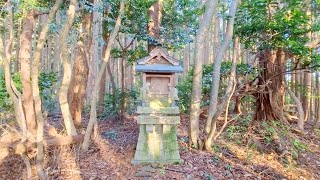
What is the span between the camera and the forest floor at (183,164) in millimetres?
5746

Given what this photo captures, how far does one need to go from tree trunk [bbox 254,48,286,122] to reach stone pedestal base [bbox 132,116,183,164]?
147 inches

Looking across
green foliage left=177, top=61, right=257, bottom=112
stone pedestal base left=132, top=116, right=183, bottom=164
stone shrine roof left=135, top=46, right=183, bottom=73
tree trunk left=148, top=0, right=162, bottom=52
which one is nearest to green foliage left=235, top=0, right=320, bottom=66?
green foliage left=177, top=61, right=257, bottom=112

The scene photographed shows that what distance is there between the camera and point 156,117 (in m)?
6.11

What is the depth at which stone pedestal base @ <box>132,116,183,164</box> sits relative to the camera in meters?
6.16

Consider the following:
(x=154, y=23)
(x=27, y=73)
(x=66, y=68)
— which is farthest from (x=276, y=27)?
(x=27, y=73)

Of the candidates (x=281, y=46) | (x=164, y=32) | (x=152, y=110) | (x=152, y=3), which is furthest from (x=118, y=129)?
(x=281, y=46)

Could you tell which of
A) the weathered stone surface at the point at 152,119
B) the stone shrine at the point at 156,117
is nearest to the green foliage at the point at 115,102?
the stone shrine at the point at 156,117

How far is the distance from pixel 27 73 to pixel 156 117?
3.46 m

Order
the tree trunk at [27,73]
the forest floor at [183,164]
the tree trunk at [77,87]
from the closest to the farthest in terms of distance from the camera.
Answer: the forest floor at [183,164] → the tree trunk at [27,73] → the tree trunk at [77,87]

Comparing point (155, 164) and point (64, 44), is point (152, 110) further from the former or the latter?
point (64, 44)

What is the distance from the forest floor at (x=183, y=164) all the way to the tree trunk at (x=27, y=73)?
3.72 ft

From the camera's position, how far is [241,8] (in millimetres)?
8211

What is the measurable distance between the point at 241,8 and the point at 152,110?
14.5 feet

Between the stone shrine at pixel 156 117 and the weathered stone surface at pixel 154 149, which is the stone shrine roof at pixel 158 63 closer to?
the stone shrine at pixel 156 117
